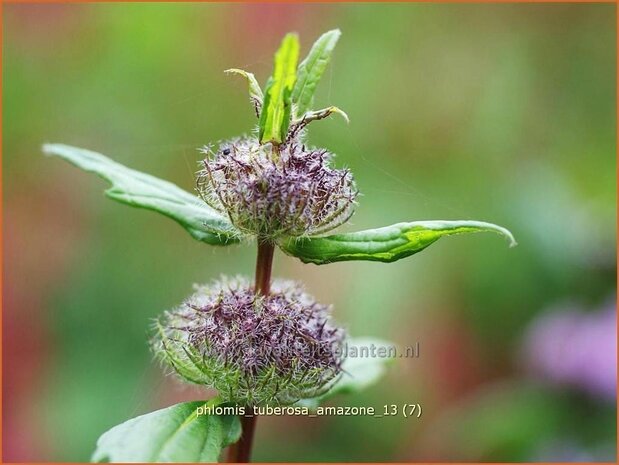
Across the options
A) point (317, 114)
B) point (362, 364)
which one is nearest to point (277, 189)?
point (317, 114)

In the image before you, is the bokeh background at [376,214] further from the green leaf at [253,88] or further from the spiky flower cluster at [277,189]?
the green leaf at [253,88]

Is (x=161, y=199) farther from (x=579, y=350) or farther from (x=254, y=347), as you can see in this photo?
(x=579, y=350)

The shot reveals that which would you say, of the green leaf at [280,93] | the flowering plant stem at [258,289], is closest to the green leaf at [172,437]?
the flowering plant stem at [258,289]

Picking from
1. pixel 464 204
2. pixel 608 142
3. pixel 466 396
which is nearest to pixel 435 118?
pixel 464 204

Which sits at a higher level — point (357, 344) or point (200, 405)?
point (357, 344)

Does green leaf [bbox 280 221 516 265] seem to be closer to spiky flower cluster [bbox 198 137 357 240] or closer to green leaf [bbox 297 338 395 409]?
spiky flower cluster [bbox 198 137 357 240]

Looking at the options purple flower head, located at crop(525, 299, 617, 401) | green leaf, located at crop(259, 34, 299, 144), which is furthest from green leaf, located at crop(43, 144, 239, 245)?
purple flower head, located at crop(525, 299, 617, 401)

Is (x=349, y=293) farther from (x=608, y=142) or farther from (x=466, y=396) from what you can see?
(x=608, y=142)
